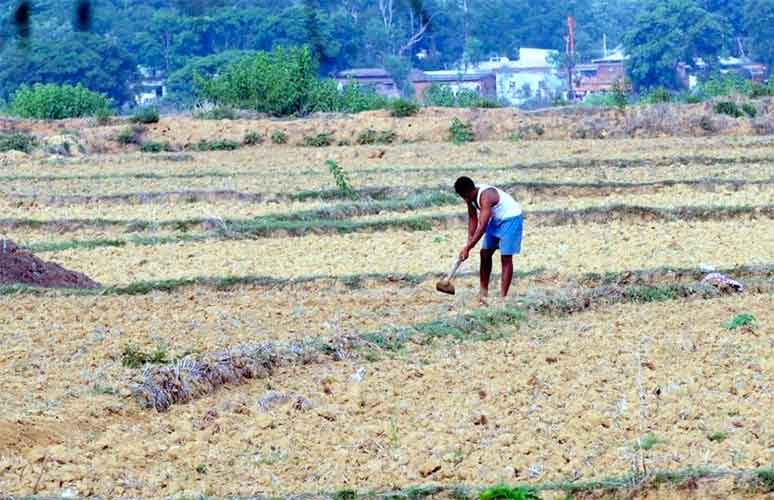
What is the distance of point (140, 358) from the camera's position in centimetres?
918

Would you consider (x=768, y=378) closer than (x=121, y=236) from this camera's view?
Yes

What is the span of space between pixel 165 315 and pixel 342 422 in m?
4.34

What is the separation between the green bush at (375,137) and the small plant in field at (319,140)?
629 millimetres

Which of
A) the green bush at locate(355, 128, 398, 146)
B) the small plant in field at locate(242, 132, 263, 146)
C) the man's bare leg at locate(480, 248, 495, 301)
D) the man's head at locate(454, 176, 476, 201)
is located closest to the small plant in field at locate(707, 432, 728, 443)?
the man's head at locate(454, 176, 476, 201)

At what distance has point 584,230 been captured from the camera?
55.0 ft

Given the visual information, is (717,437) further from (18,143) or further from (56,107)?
(56,107)

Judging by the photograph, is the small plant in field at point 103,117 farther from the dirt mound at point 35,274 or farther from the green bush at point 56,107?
the dirt mound at point 35,274

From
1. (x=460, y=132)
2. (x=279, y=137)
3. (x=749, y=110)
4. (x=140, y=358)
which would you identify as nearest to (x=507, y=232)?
(x=140, y=358)

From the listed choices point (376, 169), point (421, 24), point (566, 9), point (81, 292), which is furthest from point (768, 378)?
point (376, 169)

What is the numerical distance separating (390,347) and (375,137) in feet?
71.6

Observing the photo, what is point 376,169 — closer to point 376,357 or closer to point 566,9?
point 376,357

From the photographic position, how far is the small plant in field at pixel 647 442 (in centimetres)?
658

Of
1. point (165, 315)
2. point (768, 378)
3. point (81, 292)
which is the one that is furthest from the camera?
point (81, 292)

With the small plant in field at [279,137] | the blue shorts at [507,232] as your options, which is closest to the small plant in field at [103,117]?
the small plant in field at [279,137]
